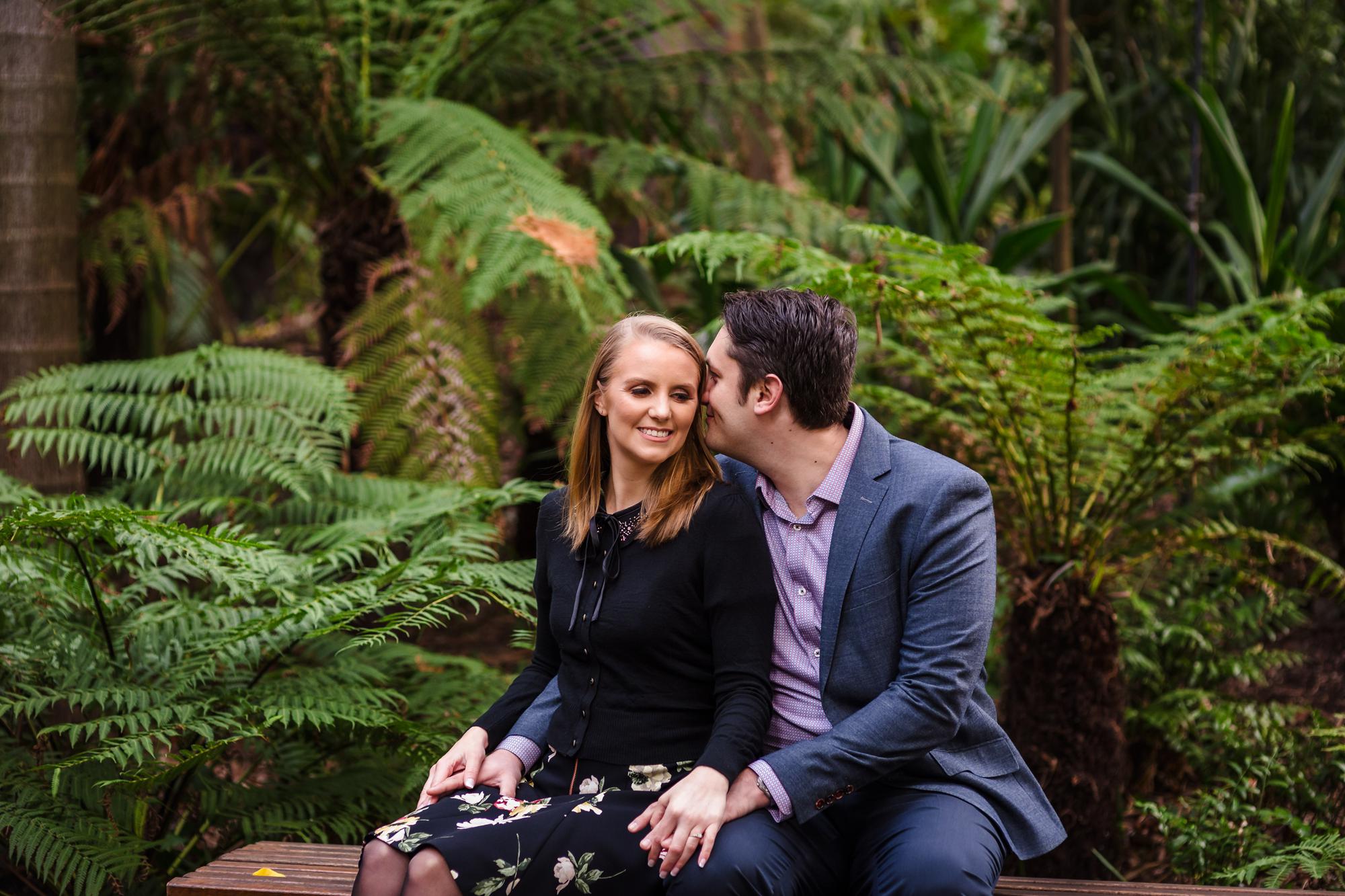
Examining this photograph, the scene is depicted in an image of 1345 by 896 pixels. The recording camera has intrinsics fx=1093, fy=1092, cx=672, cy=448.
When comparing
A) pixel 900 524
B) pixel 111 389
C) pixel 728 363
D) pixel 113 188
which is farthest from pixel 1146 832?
pixel 113 188

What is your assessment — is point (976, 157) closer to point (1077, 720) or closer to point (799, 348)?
point (1077, 720)

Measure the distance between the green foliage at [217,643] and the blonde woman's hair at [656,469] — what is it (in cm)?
40

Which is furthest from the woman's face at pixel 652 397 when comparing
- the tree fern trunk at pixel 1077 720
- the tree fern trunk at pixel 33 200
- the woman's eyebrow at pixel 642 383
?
→ the tree fern trunk at pixel 33 200

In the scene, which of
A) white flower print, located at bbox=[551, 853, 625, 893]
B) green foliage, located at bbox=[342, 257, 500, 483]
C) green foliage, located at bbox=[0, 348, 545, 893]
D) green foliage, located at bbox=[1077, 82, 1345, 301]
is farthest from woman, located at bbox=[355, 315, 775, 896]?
green foliage, located at bbox=[1077, 82, 1345, 301]

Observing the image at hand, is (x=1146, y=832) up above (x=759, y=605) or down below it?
below

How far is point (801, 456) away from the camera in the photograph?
1893mm

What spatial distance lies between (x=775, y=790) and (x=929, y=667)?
31cm

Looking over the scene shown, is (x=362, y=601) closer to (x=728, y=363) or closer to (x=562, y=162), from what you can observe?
(x=728, y=363)

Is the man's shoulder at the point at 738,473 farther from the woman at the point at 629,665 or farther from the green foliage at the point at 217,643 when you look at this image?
the green foliage at the point at 217,643

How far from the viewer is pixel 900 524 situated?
5.89 feet

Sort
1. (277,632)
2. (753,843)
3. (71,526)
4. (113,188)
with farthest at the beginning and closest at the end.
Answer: (113,188) → (277,632) → (71,526) → (753,843)

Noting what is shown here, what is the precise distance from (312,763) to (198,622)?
438 millimetres

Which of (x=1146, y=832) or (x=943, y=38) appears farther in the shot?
(x=943, y=38)

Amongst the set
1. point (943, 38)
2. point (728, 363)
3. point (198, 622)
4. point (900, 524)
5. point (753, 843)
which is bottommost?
point (198, 622)
